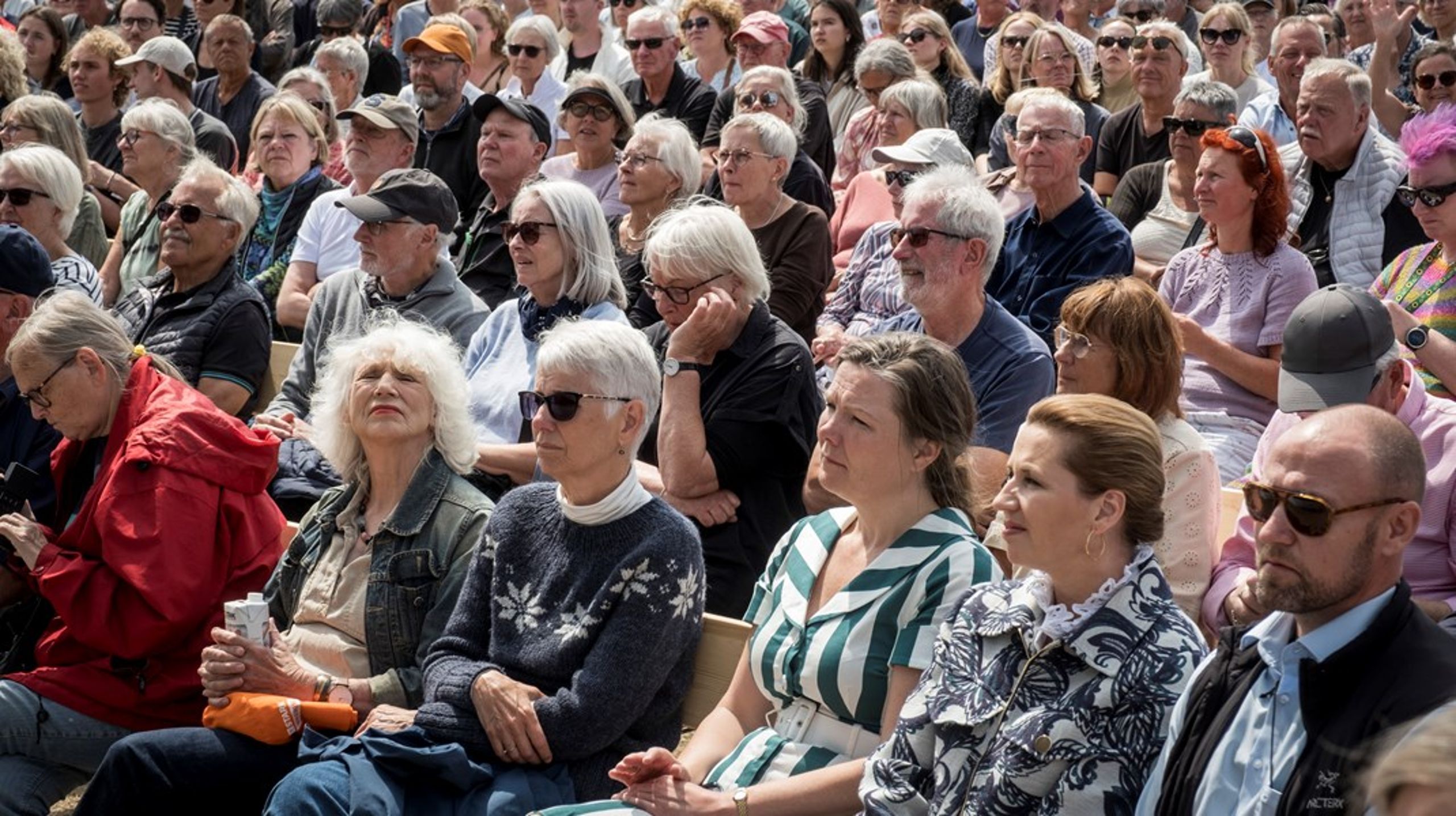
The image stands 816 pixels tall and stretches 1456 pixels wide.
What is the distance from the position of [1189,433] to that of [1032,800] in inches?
55.8

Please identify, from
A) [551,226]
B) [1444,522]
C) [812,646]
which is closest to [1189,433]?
[1444,522]

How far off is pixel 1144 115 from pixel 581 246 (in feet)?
13.3

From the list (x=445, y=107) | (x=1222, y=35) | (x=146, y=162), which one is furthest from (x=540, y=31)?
(x=1222, y=35)

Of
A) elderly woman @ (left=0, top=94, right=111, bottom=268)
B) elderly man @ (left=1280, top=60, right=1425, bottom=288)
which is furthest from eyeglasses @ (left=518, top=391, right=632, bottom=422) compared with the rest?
elderly woman @ (left=0, top=94, right=111, bottom=268)

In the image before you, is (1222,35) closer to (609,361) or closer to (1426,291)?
(1426,291)

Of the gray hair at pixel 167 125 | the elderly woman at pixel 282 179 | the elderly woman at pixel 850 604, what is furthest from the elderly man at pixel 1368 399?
the gray hair at pixel 167 125

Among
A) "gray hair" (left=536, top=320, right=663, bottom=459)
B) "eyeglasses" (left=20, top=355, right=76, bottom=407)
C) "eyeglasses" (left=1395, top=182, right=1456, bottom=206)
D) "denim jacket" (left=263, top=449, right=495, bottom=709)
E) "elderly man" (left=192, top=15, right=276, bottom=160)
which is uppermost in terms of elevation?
"eyeglasses" (left=1395, top=182, right=1456, bottom=206)

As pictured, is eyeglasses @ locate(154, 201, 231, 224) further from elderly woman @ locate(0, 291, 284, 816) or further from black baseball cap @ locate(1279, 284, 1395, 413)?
black baseball cap @ locate(1279, 284, 1395, 413)

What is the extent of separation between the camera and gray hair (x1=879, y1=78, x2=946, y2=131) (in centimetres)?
793

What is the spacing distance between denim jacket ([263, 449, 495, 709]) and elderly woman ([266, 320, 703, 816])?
14 cm

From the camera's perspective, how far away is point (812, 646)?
348 cm

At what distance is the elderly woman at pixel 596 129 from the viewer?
7.82 metres

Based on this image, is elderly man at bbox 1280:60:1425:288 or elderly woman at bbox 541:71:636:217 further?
elderly woman at bbox 541:71:636:217

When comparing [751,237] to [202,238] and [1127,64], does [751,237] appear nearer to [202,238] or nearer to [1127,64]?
[202,238]
